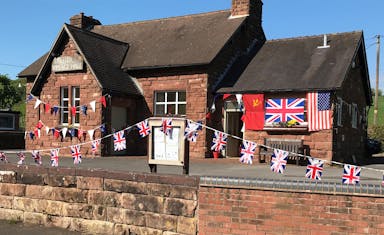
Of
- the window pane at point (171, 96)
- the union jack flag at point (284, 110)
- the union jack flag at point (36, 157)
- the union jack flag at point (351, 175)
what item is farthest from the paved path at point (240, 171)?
the window pane at point (171, 96)

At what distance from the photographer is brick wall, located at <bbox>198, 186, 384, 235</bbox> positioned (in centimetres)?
694

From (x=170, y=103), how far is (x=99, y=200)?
492 inches

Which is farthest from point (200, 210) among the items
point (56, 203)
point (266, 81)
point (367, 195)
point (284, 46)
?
point (284, 46)

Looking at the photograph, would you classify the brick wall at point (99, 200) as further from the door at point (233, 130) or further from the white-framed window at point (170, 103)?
the door at point (233, 130)

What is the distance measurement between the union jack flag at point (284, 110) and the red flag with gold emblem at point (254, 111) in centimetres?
26

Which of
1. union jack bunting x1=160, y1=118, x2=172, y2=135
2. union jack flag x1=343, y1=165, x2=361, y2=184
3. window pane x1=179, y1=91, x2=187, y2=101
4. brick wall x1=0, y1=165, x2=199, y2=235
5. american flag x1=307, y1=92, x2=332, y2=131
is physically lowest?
brick wall x1=0, y1=165, x2=199, y2=235

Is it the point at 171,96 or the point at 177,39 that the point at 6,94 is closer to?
the point at 177,39

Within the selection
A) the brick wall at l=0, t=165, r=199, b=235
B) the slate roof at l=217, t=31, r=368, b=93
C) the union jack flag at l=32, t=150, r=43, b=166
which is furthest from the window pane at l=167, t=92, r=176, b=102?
the brick wall at l=0, t=165, r=199, b=235

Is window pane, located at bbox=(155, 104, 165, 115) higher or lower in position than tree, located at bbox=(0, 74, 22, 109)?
lower

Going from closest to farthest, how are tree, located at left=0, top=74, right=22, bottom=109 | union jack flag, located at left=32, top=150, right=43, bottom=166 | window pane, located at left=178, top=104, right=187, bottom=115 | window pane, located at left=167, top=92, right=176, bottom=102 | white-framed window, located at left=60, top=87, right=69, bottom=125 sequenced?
union jack flag, located at left=32, top=150, right=43, bottom=166 < window pane, located at left=178, top=104, right=187, bottom=115 < window pane, located at left=167, top=92, right=176, bottom=102 < white-framed window, located at left=60, top=87, right=69, bottom=125 < tree, located at left=0, top=74, right=22, bottom=109

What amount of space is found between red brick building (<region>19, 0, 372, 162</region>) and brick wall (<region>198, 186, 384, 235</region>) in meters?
11.2

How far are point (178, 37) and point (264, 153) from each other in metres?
8.97

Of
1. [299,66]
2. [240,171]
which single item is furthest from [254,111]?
[240,171]

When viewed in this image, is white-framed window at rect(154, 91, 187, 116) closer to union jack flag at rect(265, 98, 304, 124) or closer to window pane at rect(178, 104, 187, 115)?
window pane at rect(178, 104, 187, 115)
